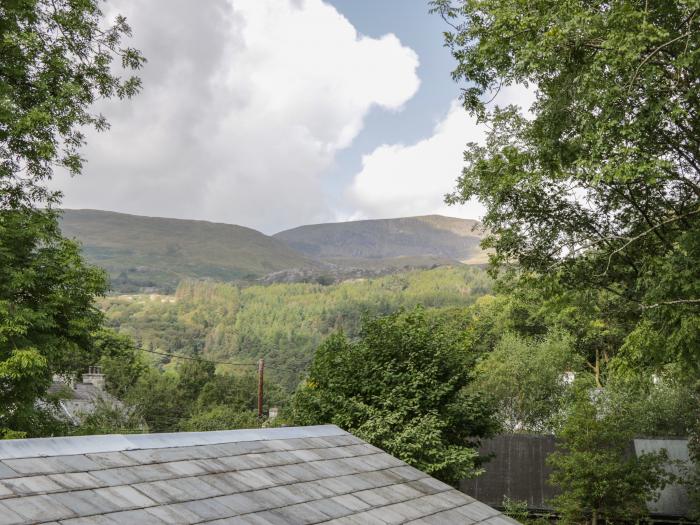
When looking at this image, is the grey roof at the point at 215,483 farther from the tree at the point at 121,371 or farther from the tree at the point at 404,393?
the tree at the point at 121,371

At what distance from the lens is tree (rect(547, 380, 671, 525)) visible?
66.5 feet

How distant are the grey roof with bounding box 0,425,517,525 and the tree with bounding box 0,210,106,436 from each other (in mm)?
8865

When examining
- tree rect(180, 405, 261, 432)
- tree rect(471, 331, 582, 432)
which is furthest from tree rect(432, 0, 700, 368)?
tree rect(180, 405, 261, 432)

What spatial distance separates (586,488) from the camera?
20406mm

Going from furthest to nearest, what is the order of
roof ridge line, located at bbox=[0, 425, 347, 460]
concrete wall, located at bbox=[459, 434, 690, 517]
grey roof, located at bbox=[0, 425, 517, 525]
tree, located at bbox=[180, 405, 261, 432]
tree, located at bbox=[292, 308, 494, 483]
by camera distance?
tree, located at bbox=[180, 405, 261, 432] < concrete wall, located at bbox=[459, 434, 690, 517] < tree, located at bbox=[292, 308, 494, 483] < roof ridge line, located at bbox=[0, 425, 347, 460] < grey roof, located at bbox=[0, 425, 517, 525]

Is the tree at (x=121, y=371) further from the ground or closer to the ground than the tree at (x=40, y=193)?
closer to the ground

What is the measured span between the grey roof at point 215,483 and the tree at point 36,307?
8.86m

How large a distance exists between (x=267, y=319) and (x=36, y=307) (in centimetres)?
15955

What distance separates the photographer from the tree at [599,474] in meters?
20.3

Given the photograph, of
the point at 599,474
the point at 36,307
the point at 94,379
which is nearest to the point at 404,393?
the point at 599,474

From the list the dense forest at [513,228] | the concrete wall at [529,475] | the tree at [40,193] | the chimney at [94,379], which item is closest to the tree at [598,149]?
the dense forest at [513,228]

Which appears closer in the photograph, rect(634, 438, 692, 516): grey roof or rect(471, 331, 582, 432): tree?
rect(634, 438, 692, 516): grey roof

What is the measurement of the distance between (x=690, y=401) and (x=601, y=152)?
2555 cm

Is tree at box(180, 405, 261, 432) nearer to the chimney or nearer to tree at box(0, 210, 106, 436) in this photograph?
the chimney
